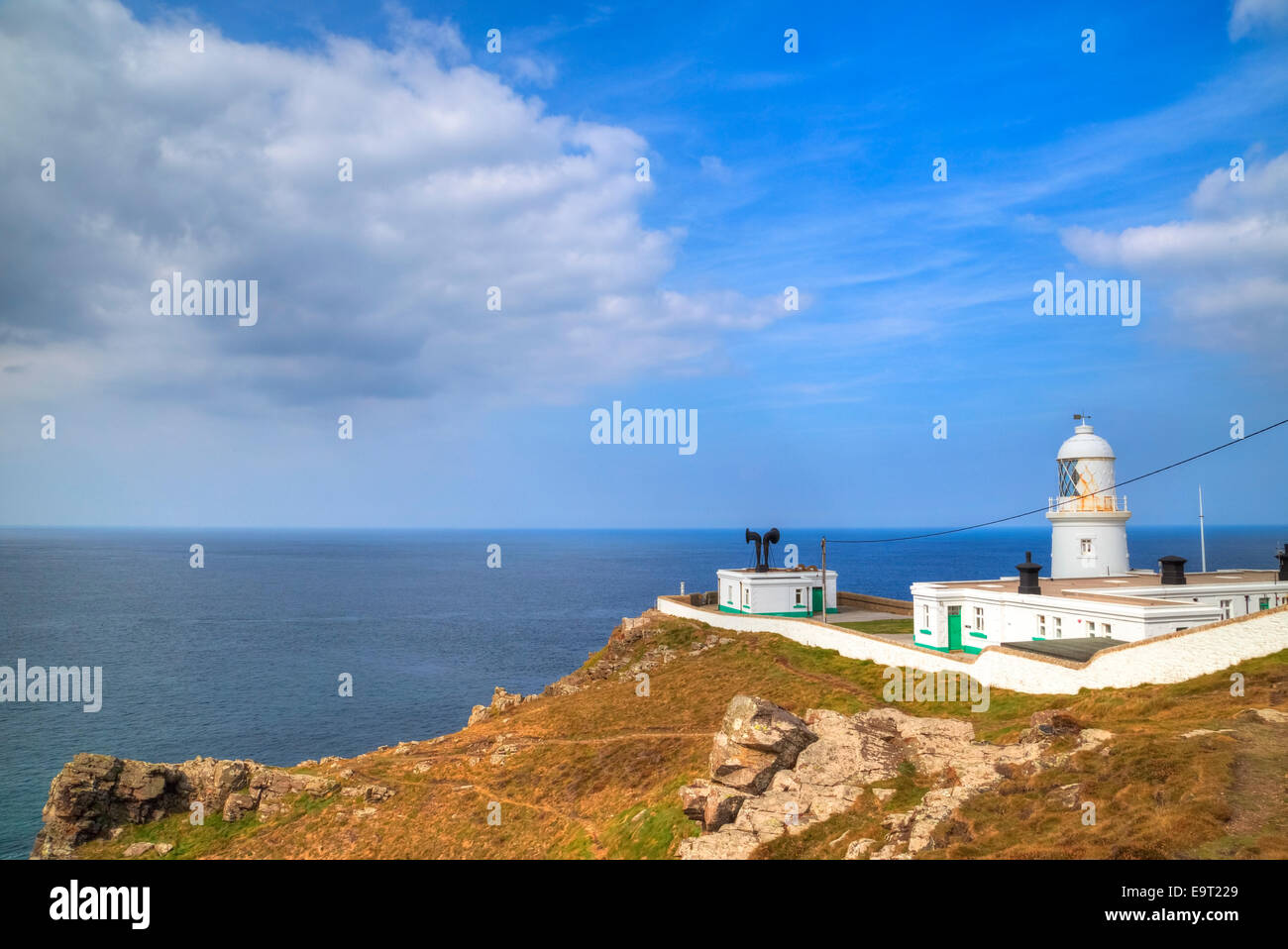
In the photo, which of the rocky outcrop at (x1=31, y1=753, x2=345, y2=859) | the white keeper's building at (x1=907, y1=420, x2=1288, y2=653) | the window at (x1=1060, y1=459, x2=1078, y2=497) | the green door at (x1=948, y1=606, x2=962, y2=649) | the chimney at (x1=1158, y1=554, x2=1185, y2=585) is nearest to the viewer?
the white keeper's building at (x1=907, y1=420, x2=1288, y2=653)

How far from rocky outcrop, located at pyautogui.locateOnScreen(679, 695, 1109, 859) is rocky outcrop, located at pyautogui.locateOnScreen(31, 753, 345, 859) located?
25.2 meters

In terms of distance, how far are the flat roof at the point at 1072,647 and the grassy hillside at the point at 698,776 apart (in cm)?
214

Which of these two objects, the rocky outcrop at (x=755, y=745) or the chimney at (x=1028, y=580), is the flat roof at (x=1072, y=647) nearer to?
the chimney at (x=1028, y=580)

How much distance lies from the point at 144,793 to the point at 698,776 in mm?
30032

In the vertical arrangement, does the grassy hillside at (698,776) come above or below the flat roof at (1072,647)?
below

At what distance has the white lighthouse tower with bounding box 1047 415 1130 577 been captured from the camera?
48562 mm

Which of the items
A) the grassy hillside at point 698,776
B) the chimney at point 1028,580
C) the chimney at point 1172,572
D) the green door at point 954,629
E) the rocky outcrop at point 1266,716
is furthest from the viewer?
the green door at point 954,629

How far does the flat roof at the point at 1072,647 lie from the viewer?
3003cm

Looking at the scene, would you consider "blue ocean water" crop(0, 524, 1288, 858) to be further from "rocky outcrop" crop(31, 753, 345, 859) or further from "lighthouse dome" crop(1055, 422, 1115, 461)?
"lighthouse dome" crop(1055, 422, 1115, 461)

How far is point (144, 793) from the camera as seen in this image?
38094 millimetres

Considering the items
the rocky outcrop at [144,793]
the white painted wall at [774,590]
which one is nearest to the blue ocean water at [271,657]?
the rocky outcrop at [144,793]

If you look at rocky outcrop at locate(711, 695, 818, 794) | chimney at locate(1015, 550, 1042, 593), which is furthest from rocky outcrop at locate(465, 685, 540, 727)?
chimney at locate(1015, 550, 1042, 593)

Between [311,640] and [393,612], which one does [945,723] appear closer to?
[311,640]
